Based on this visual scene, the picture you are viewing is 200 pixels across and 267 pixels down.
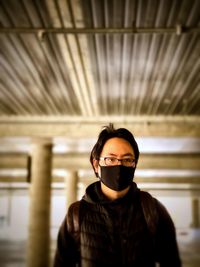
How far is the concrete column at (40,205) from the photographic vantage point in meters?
14.0

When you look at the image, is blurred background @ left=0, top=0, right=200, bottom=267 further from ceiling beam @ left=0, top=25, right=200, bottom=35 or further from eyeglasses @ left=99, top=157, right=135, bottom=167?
eyeglasses @ left=99, top=157, right=135, bottom=167

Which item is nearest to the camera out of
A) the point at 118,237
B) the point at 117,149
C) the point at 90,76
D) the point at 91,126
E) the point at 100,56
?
the point at 118,237

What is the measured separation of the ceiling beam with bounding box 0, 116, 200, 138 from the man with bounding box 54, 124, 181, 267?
9797 mm

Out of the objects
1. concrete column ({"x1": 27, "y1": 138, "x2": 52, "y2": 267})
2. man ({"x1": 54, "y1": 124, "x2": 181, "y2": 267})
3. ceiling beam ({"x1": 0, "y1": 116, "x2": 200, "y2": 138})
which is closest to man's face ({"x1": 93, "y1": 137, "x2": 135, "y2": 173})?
man ({"x1": 54, "y1": 124, "x2": 181, "y2": 267})

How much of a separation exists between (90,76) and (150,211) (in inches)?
249

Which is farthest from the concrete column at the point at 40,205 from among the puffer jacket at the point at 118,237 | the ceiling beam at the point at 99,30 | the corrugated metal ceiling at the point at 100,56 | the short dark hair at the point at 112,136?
the puffer jacket at the point at 118,237

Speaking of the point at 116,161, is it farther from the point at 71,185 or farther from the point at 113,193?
the point at 71,185

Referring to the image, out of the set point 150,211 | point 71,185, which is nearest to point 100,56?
point 150,211

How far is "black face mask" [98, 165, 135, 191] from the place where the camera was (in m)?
2.88

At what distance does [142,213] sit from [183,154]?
64.6 ft

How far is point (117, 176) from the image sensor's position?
9.41ft

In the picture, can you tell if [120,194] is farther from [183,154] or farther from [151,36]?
[183,154]

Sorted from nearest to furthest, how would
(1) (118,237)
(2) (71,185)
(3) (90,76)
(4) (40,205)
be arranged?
(1) (118,237) → (3) (90,76) → (4) (40,205) → (2) (71,185)

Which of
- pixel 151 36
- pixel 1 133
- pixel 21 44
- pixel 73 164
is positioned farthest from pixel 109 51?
pixel 73 164
